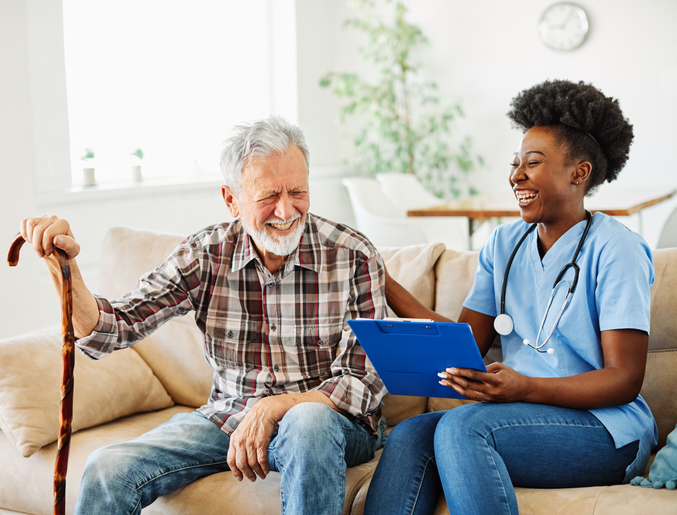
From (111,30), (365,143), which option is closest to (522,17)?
(365,143)

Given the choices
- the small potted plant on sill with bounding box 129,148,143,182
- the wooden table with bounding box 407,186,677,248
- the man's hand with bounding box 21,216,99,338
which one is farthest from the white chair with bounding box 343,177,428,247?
the man's hand with bounding box 21,216,99,338

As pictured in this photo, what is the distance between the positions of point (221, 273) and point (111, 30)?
2822 millimetres

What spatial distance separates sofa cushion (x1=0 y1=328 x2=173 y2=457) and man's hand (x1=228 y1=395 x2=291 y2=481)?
22.3 inches

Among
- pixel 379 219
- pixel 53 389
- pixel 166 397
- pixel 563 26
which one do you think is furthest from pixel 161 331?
pixel 563 26

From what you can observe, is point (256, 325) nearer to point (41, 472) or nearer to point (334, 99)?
point (41, 472)

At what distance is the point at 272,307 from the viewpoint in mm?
1597

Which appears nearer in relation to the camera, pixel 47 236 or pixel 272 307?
pixel 47 236

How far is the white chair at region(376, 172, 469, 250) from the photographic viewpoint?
14.1 ft

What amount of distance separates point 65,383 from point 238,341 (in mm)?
453

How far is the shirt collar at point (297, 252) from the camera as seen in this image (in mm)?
1587

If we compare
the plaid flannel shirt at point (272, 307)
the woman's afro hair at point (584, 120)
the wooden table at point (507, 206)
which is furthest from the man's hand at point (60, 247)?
Result: the wooden table at point (507, 206)

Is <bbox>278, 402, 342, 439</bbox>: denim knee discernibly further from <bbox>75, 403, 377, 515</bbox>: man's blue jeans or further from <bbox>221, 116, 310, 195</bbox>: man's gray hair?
<bbox>221, 116, 310, 195</bbox>: man's gray hair

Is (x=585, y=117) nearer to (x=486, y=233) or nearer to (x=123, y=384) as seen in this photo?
(x=123, y=384)

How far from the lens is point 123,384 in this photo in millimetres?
1859
